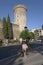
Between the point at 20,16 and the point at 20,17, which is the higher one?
the point at 20,16

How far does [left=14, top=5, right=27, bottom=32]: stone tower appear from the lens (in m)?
97.9

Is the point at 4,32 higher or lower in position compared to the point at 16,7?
lower

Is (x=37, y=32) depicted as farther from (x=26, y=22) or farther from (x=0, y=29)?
(x=0, y=29)

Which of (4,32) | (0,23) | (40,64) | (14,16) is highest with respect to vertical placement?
(14,16)

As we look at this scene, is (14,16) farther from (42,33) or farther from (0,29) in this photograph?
(42,33)

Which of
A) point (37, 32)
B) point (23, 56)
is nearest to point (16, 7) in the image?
point (37, 32)

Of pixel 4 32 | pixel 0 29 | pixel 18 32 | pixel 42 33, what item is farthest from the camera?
pixel 42 33

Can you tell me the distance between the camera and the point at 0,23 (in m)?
83.1

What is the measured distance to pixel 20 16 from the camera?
3871 inches

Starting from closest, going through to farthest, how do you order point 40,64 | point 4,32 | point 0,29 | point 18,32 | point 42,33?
point 40,64
point 4,32
point 0,29
point 18,32
point 42,33

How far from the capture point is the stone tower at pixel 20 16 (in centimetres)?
9794

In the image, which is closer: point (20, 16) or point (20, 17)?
point (20, 17)

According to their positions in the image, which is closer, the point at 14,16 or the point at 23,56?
the point at 23,56

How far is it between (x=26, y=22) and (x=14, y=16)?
870cm
